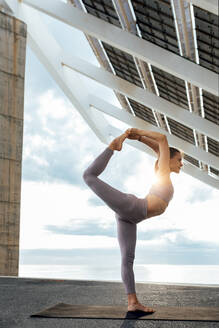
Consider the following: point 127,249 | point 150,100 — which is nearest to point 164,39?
point 150,100

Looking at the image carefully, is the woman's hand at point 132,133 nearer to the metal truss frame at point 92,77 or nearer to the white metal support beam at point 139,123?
the metal truss frame at point 92,77

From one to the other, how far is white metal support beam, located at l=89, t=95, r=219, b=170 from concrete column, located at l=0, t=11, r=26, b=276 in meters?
9.60

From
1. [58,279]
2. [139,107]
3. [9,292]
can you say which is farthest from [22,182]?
[139,107]

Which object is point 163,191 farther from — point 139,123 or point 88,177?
point 139,123

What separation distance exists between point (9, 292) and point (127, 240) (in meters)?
2.93

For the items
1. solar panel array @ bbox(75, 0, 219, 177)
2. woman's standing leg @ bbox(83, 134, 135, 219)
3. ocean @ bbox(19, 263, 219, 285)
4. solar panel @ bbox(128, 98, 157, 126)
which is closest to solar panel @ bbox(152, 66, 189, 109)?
solar panel array @ bbox(75, 0, 219, 177)

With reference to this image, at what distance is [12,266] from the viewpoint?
11.1 m

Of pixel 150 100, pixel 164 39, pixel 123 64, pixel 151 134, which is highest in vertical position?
pixel 123 64

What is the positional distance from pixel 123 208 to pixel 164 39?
9.95 meters

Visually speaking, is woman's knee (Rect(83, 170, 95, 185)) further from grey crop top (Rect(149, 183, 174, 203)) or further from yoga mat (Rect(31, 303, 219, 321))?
yoga mat (Rect(31, 303, 219, 321))

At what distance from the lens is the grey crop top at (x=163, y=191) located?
14.5 ft

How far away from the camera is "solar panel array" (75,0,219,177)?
38.4ft

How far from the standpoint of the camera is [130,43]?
523 inches

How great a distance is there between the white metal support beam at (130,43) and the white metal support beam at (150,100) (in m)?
4.17
